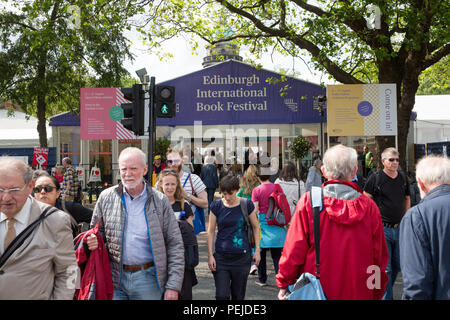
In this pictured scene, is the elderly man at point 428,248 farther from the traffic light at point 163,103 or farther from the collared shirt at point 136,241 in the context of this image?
the traffic light at point 163,103

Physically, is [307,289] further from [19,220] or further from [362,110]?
[362,110]

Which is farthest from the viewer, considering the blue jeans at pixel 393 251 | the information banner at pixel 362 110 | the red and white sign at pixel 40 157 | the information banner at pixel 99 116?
the red and white sign at pixel 40 157

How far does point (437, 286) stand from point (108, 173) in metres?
18.3

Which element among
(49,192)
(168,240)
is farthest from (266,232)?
(49,192)

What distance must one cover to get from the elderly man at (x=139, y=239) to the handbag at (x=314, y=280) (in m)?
0.96

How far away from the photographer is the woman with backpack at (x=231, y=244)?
413 centimetres

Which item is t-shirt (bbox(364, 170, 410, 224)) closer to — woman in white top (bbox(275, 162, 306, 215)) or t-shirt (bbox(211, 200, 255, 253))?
woman in white top (bbox(275, 162, 306, 215))

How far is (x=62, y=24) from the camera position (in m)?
17.2

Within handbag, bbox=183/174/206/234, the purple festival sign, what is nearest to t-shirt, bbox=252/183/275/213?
handbag, bbox=183/174/206/234

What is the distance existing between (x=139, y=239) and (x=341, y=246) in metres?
1.43

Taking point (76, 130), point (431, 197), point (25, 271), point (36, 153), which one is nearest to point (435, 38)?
point (431, 197)

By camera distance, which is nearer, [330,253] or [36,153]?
[330,253]

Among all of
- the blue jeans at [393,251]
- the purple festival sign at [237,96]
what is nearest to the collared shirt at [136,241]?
the blue jeans at [393,251]
